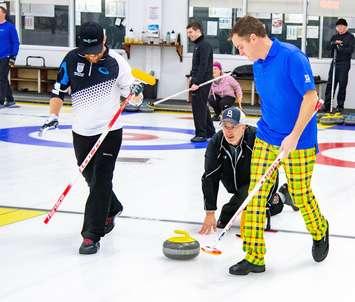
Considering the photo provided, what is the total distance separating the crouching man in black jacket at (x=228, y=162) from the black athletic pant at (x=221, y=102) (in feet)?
19.9

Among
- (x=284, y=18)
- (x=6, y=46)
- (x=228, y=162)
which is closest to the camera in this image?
(x=228, y=162)

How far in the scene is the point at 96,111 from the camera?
16.2 feet

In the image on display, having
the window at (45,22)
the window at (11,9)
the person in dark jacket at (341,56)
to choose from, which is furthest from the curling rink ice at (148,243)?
the window at (11,9)

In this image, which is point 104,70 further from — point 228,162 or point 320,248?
point 320,248

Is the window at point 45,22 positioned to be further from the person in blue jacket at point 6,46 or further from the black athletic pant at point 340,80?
the black athletic pant at point 340,80

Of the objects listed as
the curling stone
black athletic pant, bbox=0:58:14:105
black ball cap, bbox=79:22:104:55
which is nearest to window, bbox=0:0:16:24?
black athletic pant, bbox=0:58:14:105

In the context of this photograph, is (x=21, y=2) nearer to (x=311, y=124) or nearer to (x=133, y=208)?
(x=133, y=208)

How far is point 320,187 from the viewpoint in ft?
24.2

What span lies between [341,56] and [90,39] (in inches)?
402

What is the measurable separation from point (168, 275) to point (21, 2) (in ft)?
47.2

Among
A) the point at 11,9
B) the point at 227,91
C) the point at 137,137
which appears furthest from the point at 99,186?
the point at 11,9

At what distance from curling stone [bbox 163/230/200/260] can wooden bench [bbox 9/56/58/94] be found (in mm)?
12702

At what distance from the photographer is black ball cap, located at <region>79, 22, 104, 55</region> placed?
4.73 metres

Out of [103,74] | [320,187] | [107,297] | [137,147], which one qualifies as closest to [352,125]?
[137,147]
